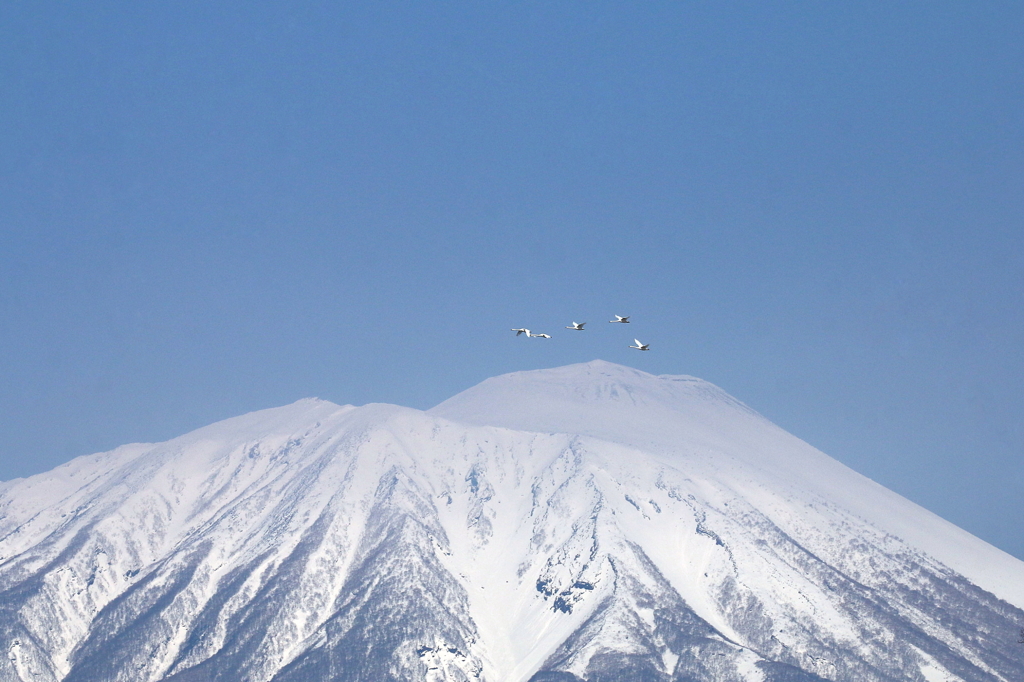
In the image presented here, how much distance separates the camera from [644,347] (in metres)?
194

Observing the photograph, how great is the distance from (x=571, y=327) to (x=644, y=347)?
577 inches

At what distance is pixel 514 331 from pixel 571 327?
1358 cm

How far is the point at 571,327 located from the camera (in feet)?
625

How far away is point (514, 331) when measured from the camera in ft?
653

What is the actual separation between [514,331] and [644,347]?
81.6ft
